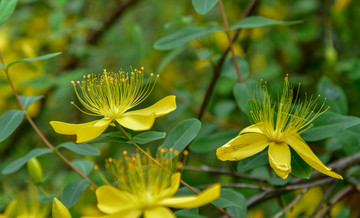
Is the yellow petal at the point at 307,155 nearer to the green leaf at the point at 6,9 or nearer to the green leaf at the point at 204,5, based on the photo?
the green leaf at the point at 204,5

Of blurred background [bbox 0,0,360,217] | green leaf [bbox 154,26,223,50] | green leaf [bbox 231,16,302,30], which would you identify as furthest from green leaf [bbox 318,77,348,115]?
blurred background [bbox 0,0,360,217]

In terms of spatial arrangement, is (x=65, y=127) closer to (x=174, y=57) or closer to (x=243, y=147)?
(x=243, y=147)

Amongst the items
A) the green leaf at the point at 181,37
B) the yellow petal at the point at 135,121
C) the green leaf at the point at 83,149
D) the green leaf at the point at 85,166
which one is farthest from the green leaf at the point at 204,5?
the green leaf at the point at 85,166

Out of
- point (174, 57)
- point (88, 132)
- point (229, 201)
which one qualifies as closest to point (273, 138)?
point (229, 201)

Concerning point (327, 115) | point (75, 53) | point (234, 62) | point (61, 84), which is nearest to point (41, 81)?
point (61, 84)

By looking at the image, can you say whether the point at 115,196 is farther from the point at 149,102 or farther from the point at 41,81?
the point at 149,102

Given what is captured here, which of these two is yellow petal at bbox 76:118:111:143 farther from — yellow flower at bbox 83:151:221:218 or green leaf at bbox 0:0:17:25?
green leaf at bbox 0:0:17:25
